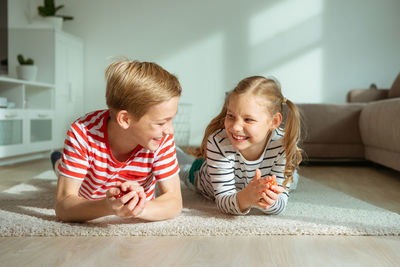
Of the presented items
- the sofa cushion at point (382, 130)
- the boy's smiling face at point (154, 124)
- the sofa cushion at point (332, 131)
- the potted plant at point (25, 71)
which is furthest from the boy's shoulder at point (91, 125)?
the potted plant at point (25, 71)

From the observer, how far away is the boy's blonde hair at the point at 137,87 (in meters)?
1.00

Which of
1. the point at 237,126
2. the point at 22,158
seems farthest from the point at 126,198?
the point at 22,158

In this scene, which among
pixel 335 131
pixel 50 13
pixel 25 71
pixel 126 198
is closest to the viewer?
pixel 126 198

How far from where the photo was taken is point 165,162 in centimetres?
115

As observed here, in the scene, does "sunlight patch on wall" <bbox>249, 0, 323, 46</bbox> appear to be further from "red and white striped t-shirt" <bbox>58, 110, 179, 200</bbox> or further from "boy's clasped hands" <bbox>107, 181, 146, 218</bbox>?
"boy's clasped hands" <bbox>107, 181, 146, 218</bbox>

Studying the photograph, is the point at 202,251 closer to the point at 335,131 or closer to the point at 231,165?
the point at 231,165

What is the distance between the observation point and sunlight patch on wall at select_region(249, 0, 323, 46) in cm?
453

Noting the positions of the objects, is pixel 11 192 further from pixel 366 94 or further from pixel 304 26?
pixel 304 26

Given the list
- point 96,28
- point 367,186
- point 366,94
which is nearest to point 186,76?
point 96,28

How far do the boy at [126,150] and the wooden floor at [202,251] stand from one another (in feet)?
0.30

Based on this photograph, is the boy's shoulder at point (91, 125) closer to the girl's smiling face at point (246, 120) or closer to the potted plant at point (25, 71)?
the girl's smiling face at point (246, 120)

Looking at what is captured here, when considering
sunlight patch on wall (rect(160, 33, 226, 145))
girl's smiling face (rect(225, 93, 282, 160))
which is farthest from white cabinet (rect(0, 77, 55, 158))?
girl's smiling face (rect(225, 93, 282, 160))

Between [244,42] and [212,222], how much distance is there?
12.3ft

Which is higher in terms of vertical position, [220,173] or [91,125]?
[91,125]
